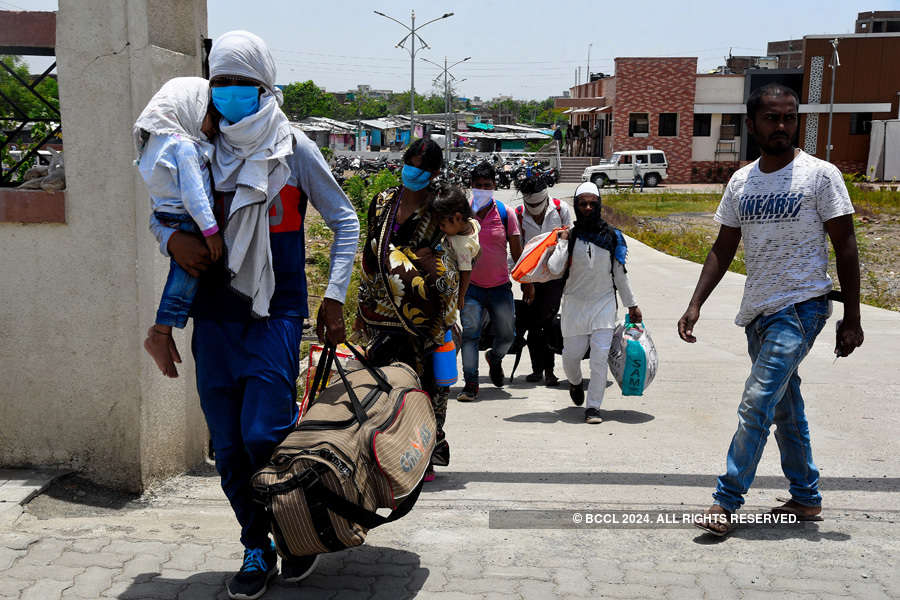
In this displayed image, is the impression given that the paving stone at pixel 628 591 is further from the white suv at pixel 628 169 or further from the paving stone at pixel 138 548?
the white suv at pixel 628 169

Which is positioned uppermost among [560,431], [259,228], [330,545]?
[259,228]

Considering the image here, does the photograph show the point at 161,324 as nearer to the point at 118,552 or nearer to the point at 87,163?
the point at 118,552

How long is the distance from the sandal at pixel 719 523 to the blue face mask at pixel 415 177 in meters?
1.99

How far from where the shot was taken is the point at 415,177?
4.39 m

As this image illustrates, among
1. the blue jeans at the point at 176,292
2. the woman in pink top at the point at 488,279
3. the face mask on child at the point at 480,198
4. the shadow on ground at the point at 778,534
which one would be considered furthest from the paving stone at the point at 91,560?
the face mask on child at the point at 480,198

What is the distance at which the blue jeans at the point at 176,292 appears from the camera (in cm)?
304

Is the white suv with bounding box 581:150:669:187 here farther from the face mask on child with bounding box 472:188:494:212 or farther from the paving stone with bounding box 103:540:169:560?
the paving stone with bounding box 103:540:169:560

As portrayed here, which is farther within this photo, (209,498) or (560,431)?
(560,431)

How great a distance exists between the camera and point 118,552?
364 cm

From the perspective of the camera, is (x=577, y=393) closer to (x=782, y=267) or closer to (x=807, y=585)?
(x=782, y=267)

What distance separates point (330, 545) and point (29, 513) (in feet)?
6.00

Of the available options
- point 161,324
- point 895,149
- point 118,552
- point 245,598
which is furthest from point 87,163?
point 895,149

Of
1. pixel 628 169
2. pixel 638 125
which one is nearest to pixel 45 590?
pixel 628 169

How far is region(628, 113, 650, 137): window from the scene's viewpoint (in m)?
52.8
